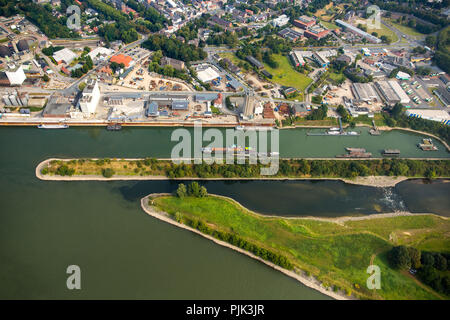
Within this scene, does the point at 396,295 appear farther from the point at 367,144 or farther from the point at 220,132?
the point at 220,132

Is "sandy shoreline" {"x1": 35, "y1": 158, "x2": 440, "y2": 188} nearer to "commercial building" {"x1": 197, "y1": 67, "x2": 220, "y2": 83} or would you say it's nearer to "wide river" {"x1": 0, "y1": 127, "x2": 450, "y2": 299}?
"wide river" {"x1": 0, "y1": 127, "x2": 450, "y2": 299}

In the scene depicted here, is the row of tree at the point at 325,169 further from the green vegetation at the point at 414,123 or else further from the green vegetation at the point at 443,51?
the green vegetation at the point at 443,51

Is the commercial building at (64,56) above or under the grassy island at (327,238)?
above

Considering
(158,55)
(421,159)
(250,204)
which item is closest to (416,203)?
(421,159)

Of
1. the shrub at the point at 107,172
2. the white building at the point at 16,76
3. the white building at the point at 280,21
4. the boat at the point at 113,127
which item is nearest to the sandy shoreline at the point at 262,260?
the shrub at the point at 107,172

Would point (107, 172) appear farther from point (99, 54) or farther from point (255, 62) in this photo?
point (255, 62)

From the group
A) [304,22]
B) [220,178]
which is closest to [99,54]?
[220,178]

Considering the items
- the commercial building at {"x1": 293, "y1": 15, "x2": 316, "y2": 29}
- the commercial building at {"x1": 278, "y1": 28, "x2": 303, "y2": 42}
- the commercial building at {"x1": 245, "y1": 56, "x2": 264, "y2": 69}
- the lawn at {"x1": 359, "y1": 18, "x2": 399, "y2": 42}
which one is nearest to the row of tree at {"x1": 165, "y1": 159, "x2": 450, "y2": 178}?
the commercial building at {"x1": 245, "y1": 56, "x2": 264, "y2": 69}
